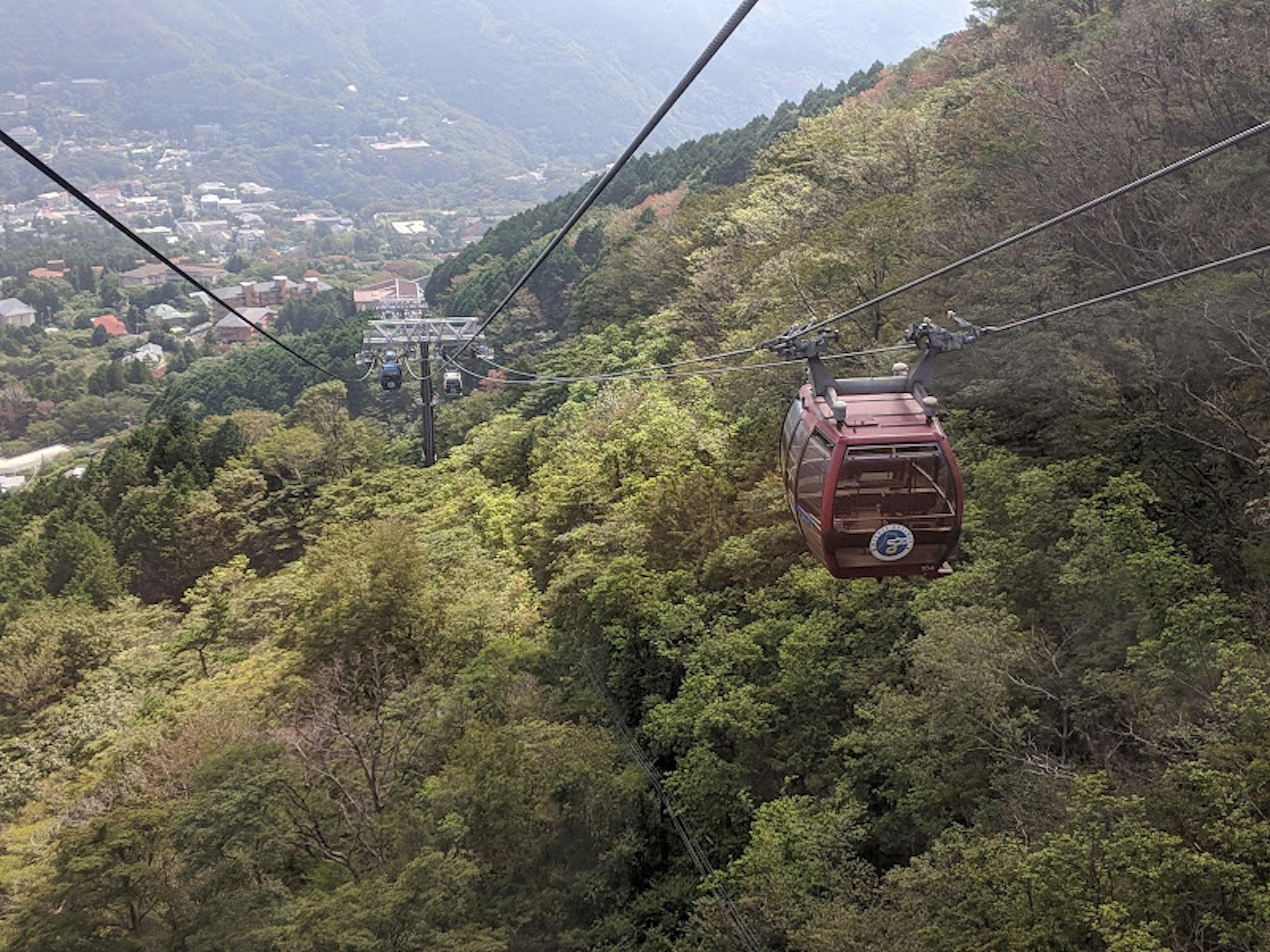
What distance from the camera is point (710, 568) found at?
1445 cm

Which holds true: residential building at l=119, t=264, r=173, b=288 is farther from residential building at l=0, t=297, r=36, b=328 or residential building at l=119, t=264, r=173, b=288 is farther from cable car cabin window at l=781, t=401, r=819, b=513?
cable car cabin window at l=781, t=401, r=819, b=513

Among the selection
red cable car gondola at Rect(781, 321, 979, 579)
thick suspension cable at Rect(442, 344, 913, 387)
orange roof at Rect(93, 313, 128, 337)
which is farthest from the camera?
orange roof at Rect(93, 313, 128, 337)

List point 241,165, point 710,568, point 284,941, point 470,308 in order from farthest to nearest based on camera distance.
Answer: point 241,165 → point 470,308 → point 710,568 → point 284,941

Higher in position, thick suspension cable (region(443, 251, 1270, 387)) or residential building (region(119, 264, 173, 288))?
residential building (region(119, 264, 173, 288))

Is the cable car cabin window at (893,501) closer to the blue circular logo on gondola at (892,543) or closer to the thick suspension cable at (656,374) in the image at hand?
the blue circular logo on gondola at (892,543)

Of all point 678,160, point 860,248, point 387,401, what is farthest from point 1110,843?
point 678,160

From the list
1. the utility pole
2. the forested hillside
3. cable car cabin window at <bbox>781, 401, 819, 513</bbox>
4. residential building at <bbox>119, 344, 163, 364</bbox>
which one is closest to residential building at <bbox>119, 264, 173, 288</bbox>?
residential building at <bbox>119, 344, 163, 364</bbox>

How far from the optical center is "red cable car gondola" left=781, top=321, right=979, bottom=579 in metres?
6.88

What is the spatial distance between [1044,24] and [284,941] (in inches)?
1082

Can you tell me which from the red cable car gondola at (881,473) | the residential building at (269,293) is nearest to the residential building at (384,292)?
the residential building at (269,293)

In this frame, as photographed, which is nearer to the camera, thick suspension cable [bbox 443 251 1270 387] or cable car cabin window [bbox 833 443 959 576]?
thick suspension cable [bbox 443 251 1270 387]

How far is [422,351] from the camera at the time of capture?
24.2m

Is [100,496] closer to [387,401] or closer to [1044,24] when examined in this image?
[387,401]

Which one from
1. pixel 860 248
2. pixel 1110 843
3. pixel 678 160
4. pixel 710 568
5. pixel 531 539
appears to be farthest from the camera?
pixel 678 160
